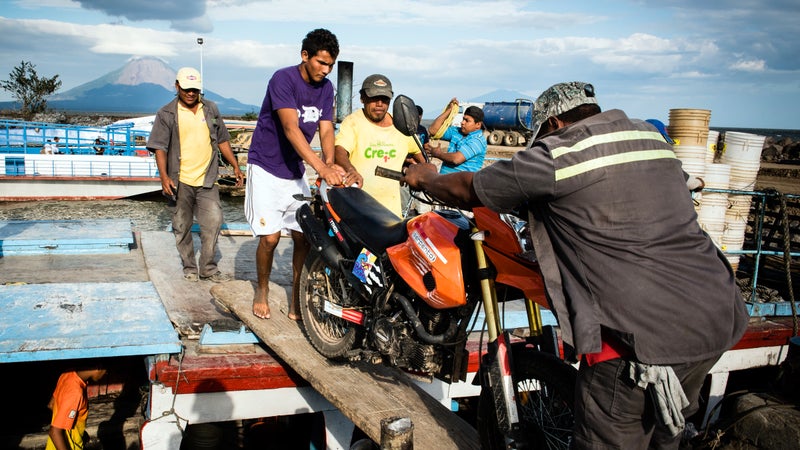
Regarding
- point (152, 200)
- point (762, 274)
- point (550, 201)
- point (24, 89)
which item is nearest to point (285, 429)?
point (550, 201)

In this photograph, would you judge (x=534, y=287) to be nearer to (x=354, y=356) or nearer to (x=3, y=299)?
(x=354, y=356)

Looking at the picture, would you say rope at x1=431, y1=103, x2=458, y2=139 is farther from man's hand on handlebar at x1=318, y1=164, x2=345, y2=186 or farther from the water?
the water

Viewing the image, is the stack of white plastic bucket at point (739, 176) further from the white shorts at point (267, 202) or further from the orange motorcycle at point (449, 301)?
the white shorts at point (267, 202)

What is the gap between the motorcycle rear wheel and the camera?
4.02 meters

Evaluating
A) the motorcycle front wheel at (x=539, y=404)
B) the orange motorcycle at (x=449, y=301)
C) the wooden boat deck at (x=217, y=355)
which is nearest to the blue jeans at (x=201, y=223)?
the wooden boat deck at (x=217, y=355)

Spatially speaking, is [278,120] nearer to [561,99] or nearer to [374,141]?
[374,141]

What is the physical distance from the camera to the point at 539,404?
290 cm

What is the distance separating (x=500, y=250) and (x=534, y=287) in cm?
23

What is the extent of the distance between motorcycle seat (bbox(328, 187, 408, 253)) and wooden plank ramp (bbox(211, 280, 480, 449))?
92 cm

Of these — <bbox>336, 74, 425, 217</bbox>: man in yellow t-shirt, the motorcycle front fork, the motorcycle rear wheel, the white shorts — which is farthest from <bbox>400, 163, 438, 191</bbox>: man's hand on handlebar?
<bbox>336, 74, 425, 217</bbox>: man in yellow t-shirt

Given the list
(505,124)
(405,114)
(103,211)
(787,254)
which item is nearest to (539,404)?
(405,114)

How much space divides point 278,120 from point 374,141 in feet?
3.01

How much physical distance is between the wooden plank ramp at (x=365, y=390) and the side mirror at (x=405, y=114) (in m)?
1.57

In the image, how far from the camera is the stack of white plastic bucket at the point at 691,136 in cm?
618
